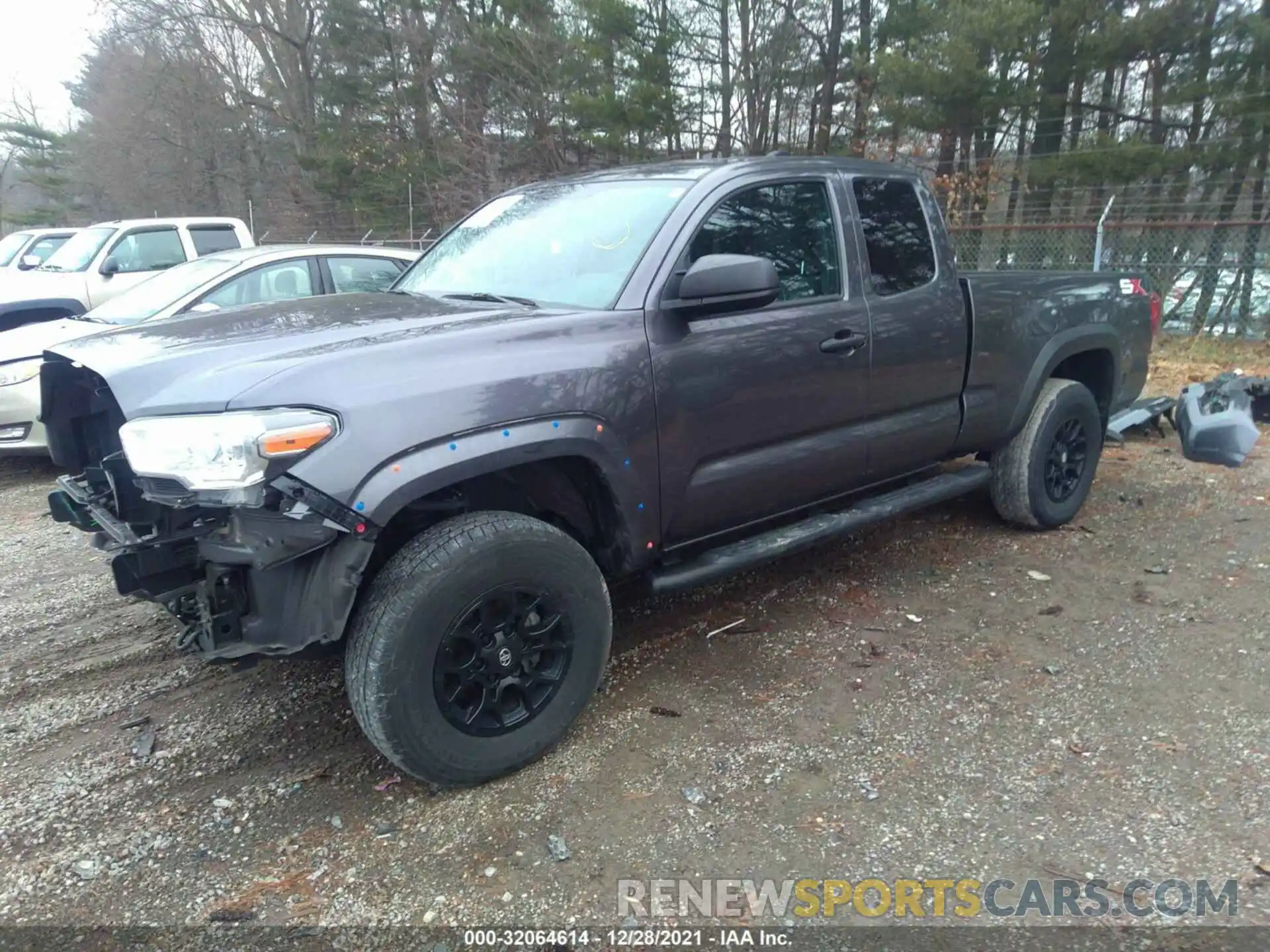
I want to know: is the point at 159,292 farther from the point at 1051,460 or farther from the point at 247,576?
the point at 1051,460

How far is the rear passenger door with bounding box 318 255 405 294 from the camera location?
7020 mm

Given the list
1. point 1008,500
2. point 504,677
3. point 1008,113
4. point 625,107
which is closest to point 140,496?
point 504,677

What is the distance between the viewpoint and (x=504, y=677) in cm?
278

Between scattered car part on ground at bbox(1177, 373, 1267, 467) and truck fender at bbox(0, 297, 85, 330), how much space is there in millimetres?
9075

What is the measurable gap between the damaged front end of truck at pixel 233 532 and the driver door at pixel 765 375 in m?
1.16

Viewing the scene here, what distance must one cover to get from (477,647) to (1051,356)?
344cm

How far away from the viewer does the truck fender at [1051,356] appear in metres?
4.53

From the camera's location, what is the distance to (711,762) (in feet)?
9.53

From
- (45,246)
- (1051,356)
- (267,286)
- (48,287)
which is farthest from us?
(45,246)

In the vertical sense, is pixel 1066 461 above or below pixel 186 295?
below

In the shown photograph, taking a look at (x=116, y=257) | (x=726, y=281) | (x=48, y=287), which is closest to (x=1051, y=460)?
(x=726, y=281)

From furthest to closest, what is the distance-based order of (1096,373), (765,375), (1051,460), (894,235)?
(1096,373) < (1051,460) < (894,235) < (765,375)

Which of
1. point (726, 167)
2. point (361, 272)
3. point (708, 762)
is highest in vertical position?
point (726, 167)

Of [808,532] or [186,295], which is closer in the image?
[808,532]
